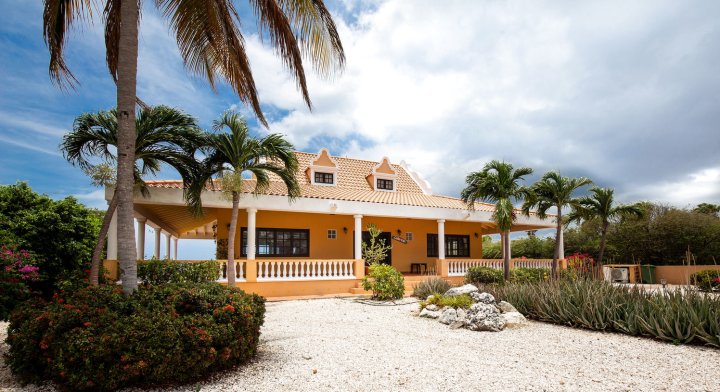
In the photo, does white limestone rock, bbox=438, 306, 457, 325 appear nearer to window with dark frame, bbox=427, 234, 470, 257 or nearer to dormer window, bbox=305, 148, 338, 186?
dormer window, bbox=305, 148, 338, 186

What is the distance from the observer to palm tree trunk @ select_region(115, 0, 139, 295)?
19.6 ft

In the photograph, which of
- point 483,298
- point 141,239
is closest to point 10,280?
point 141,239

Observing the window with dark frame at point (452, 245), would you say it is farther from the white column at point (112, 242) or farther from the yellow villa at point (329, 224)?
the white column at point (112, 242)

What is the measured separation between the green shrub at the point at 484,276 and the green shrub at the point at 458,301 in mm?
5991

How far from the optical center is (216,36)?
25.8 feet

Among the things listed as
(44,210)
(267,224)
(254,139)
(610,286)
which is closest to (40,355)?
(254,139)

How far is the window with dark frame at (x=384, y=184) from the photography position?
20797 mm

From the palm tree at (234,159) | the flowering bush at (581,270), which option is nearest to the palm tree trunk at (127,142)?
the palm tree at (234,159)

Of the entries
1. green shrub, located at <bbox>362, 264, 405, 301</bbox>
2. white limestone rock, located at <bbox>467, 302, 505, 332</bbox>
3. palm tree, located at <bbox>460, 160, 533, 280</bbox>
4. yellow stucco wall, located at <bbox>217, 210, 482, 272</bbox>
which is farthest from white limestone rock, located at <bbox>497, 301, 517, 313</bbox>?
yellow stucco wall, located at <bbox>217, 210, 482, 272</bbox>

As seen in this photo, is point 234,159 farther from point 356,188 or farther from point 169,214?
point 356,188

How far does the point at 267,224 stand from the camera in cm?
1677

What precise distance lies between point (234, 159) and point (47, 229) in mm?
5881

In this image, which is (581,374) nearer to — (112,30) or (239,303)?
(239,303)

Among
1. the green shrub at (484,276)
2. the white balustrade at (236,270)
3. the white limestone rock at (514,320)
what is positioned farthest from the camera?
the green shrub at (484,276)
